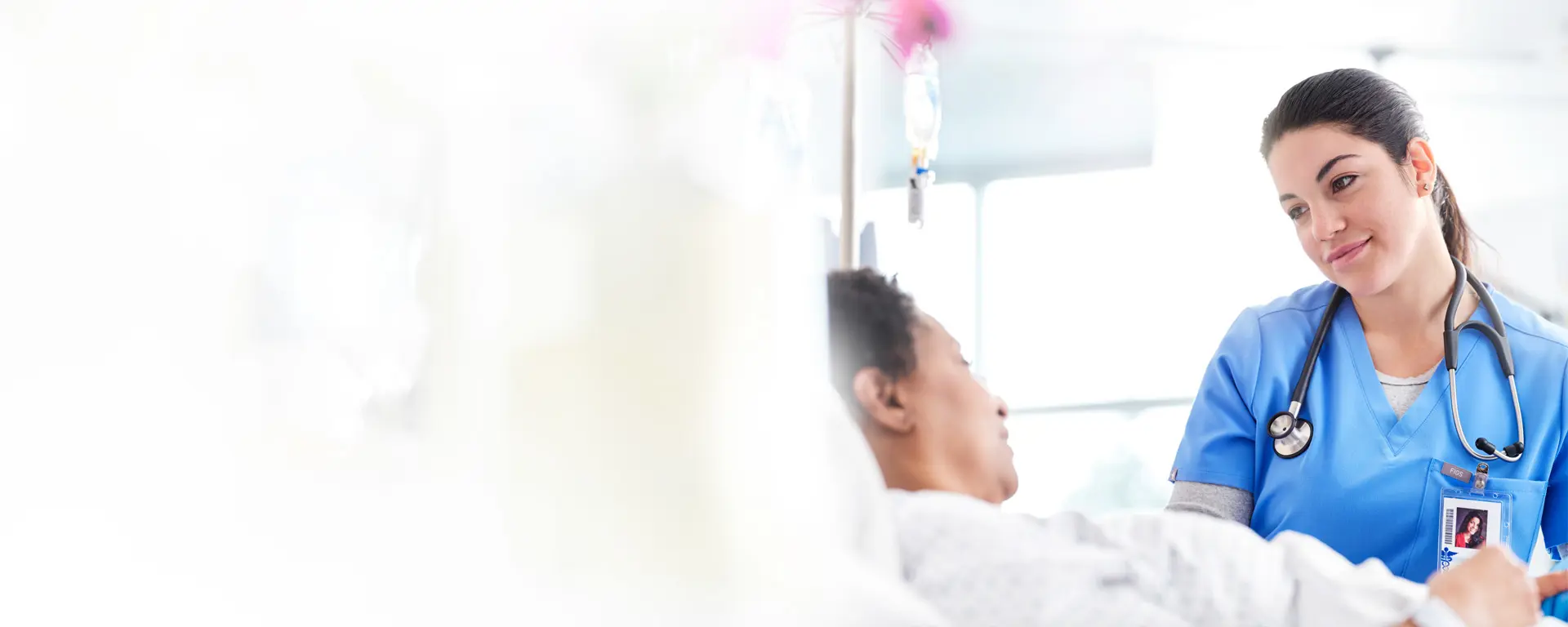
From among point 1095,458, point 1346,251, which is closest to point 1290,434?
point 1346,251

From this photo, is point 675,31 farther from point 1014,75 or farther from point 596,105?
point 1014,75

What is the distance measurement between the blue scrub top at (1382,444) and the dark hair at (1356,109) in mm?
197

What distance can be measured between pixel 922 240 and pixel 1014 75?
0.47 meters

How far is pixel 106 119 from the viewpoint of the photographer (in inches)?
27.5

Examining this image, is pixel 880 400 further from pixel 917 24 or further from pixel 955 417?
pixel 917 24

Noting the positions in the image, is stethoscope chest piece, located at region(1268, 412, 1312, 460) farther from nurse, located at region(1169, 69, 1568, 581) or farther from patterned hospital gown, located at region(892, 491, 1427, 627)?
patterned hospital gown, located at region(892, 491, 1427, 627)

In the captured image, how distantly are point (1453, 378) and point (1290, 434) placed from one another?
0.16 meters

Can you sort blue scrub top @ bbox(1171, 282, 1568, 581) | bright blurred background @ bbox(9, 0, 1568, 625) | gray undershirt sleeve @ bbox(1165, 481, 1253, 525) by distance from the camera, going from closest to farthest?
bright blurred background @ bbox(9, 0, 1568, 625) → blue scrub top @ bbox(1171, 282, 1568, 581) → gray undershirt sleeve @ bbox(1165, 481, 1253, 525)

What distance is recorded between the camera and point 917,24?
49.6 inches

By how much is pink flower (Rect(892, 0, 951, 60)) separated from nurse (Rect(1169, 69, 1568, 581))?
1.27 feet

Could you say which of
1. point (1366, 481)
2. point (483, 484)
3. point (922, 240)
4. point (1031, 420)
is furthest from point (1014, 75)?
point (483, 484)

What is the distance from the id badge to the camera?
1.14 m

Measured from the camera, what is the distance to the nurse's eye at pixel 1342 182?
1.21 metres

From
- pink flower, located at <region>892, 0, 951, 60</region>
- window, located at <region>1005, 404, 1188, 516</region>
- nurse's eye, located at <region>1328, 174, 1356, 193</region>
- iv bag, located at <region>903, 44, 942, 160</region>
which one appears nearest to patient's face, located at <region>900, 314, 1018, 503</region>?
iv bag, located at <region>903, 44, 942, 160</region>
